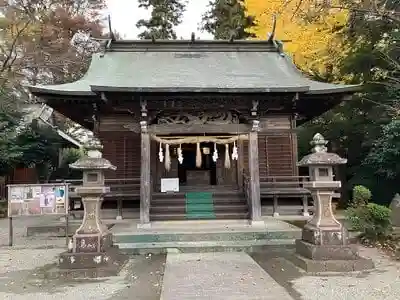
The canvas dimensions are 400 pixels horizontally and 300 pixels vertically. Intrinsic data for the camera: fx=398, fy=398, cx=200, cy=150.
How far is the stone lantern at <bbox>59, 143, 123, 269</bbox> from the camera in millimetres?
6891

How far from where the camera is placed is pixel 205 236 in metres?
9.27

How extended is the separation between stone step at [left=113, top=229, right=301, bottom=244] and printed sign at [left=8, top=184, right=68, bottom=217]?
1.50m

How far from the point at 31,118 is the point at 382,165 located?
18650mm

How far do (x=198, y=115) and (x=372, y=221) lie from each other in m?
5.47

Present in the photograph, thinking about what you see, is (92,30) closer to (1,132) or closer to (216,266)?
(1,132)

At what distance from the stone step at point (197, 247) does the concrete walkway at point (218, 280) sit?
2.07 feet

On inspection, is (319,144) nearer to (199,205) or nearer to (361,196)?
(361,196)

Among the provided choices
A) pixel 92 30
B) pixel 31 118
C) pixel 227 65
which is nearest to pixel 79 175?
pixel 31 118

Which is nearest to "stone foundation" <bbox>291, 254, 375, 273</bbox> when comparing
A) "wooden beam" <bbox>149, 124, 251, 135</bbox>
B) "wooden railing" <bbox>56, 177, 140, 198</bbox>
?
"wooden beam" <bbox>149, 124, 251, 135</bbox>

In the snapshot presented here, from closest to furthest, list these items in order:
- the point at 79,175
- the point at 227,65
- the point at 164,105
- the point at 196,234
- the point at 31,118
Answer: the point at 196,234 < the point at 164,105 < the point at 227,65 < the point at 31,118 < the point at 79,175

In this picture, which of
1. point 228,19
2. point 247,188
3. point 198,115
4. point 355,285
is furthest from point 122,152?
point 228,19

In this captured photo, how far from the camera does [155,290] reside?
18.7ft

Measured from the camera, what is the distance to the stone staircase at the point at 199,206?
1223 centimetres

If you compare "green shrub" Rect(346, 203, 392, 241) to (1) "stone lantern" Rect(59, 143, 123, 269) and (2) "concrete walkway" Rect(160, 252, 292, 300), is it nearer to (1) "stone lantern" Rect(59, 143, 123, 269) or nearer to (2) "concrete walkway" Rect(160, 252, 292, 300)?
(2) "concrete walkway" Rect(160, 252, 292, 300)
